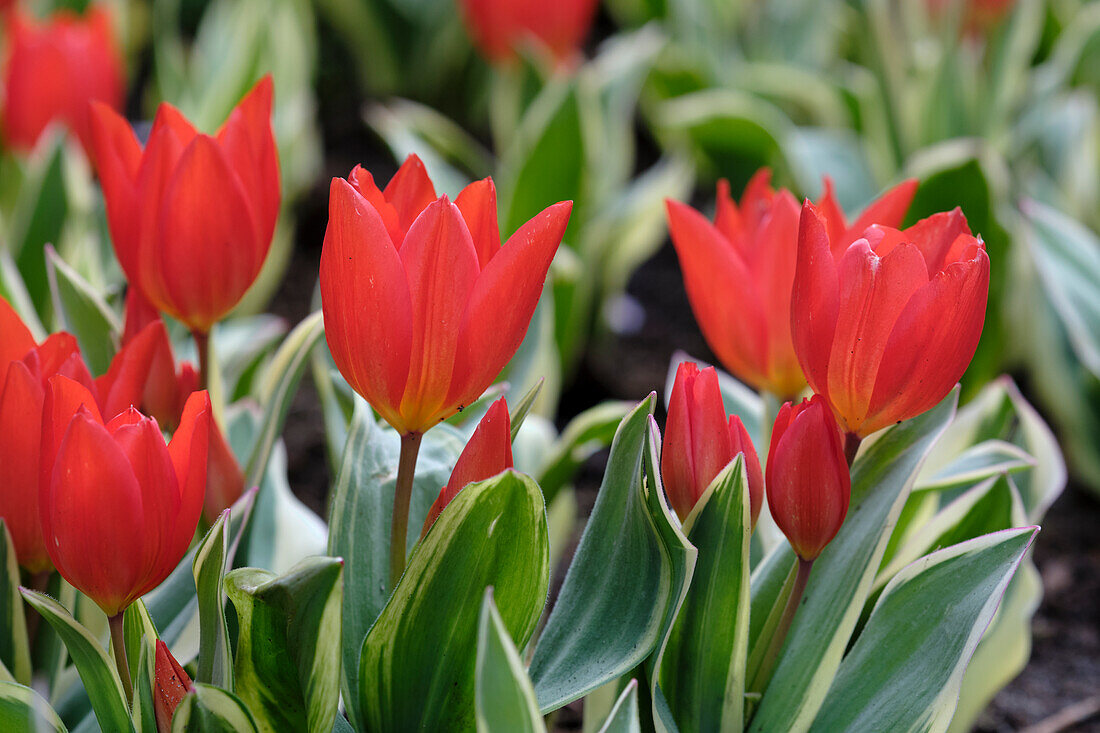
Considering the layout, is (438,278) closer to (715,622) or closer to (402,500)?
(402,500)

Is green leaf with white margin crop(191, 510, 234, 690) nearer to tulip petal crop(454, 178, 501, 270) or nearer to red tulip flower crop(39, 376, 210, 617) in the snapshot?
red tulip flower crop(39, 376, 210, 617)

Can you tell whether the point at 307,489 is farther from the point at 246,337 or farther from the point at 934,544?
the point at 934,544

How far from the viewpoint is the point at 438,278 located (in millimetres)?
514

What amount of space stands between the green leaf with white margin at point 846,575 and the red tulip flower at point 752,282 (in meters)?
0.08

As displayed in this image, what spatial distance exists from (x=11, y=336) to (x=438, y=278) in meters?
0.28

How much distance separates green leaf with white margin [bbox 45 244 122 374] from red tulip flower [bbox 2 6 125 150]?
21.3 inches

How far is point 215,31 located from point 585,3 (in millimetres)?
602

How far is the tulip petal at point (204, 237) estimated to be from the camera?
2.10ft

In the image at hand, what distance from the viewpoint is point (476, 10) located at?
171 cm

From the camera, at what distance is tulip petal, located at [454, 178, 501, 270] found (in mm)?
553

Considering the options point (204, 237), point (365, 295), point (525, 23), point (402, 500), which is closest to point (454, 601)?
point (402, 500)

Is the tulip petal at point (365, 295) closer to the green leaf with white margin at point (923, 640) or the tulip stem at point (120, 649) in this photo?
the tulip stem at point (120, 649)

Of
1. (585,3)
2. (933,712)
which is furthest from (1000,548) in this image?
(585,3)

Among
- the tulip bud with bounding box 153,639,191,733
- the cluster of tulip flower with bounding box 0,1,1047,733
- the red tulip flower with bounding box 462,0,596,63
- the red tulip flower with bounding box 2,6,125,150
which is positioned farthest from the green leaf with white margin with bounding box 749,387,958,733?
the red tulip flower with bounding box 462,0,596,63
